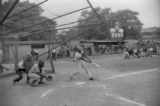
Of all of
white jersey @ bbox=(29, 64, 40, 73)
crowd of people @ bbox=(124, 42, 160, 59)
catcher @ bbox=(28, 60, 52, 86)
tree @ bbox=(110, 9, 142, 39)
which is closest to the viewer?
catcher @ bbox=(28, 60, 52, 86)

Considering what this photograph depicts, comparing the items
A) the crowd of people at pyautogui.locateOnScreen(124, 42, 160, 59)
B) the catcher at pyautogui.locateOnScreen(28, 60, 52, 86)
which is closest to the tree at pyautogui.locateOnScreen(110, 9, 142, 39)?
the crowd of people at pyautogui.locateOnScreen(124, 42, 160, 59)

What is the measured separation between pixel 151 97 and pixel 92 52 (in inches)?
999

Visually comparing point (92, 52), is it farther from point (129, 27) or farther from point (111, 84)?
point (111, 84)

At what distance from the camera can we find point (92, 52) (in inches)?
1204

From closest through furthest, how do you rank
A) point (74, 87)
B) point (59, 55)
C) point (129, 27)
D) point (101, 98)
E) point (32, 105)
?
point (32, 105)
point (101, 98)
point (74, 87)
point (59, 55)
point (129, 27)

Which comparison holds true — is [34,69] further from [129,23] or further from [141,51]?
[129,23]

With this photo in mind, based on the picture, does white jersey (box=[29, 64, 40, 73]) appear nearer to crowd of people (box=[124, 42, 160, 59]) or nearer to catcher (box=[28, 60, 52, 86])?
catcher (box=[28, 60, 52, 86])

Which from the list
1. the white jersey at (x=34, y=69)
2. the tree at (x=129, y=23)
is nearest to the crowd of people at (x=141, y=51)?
the tree at (x=129, y=23)

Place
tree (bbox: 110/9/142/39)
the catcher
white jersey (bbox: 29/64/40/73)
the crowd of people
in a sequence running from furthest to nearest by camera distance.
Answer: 1. tree (bbox: 110/9/142/39)
2. the crowd of people
3. white jersey (bbox: 29/64/40/73)
4. the catcher

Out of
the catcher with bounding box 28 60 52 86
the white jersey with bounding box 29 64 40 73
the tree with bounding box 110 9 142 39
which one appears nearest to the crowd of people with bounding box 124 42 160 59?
the tree with bounding box 110 9 142 39

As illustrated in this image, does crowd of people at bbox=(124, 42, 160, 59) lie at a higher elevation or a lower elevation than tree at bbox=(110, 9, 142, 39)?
lower

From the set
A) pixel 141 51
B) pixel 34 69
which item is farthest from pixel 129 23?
pixel 34 69

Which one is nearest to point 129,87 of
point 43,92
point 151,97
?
point 151,97

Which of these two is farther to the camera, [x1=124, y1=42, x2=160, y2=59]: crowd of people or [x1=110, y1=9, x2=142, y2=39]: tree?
[x1=110, y1=9, x2=142, y2=39]: tree
